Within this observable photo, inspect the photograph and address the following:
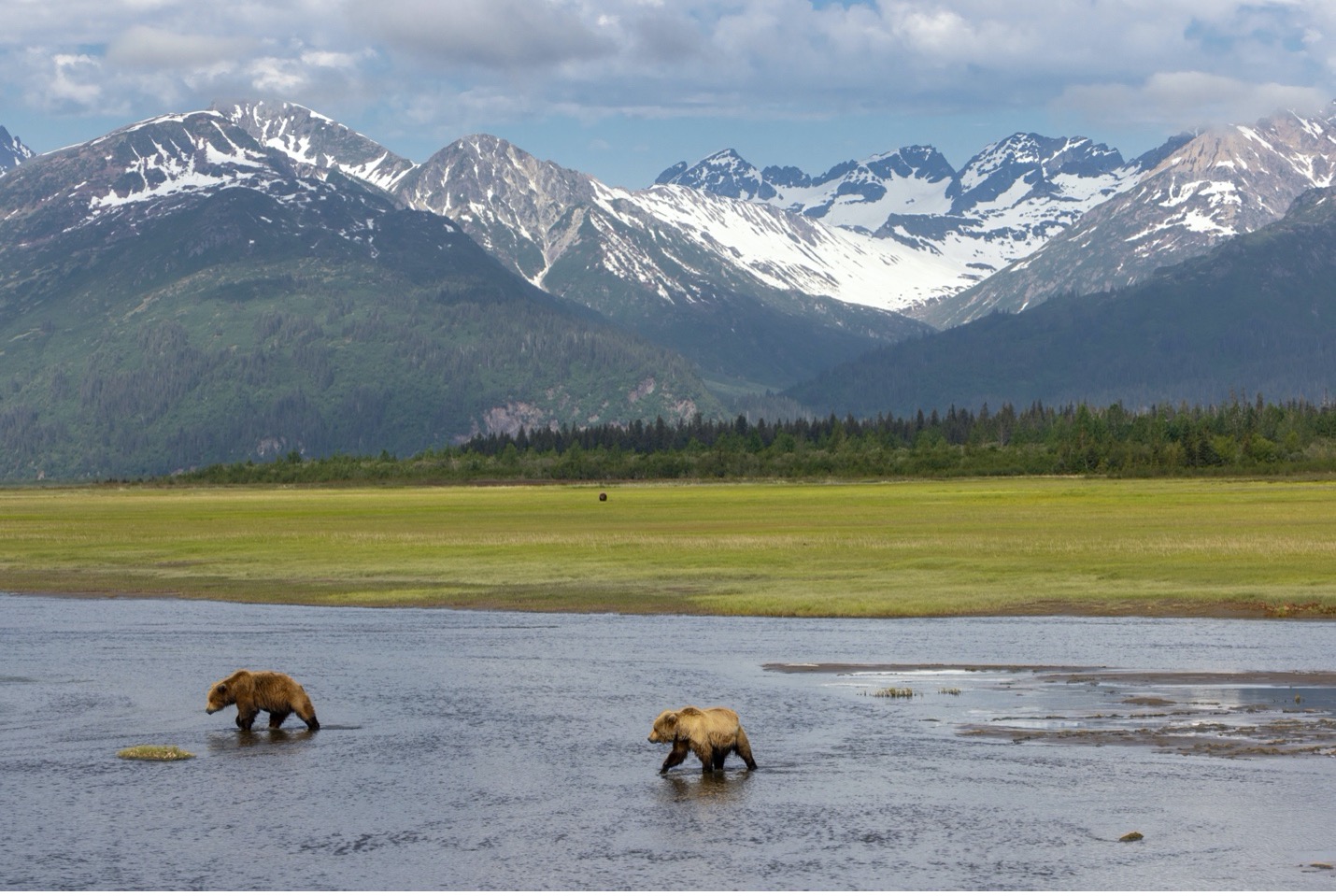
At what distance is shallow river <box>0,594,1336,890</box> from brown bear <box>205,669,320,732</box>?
20.1 inches

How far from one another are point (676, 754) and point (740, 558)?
54040mm

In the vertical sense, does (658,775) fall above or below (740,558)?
below

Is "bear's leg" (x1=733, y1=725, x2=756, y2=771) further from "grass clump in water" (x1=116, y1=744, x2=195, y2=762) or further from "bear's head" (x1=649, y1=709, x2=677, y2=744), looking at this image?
"grass clump in water" (x1=116, y1=744, x2=195, y2=762)

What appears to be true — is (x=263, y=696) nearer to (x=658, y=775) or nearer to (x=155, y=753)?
(x=155, y=753)

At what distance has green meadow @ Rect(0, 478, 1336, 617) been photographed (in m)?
63.3

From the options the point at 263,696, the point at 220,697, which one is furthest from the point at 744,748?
the point at 220,697

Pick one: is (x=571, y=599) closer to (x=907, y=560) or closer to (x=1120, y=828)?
(x=907, y=560)

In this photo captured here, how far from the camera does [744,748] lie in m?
29.3

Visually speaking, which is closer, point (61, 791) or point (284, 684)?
point (61, 791)

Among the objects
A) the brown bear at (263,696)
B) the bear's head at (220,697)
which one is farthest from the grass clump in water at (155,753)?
the bear's head at (220,697)

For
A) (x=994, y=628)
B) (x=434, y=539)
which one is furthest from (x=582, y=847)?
(x=434, y=539)

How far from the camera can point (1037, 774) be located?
95.0ft

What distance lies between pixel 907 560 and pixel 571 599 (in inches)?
838

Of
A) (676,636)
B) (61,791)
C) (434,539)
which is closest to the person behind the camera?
(61,791)
